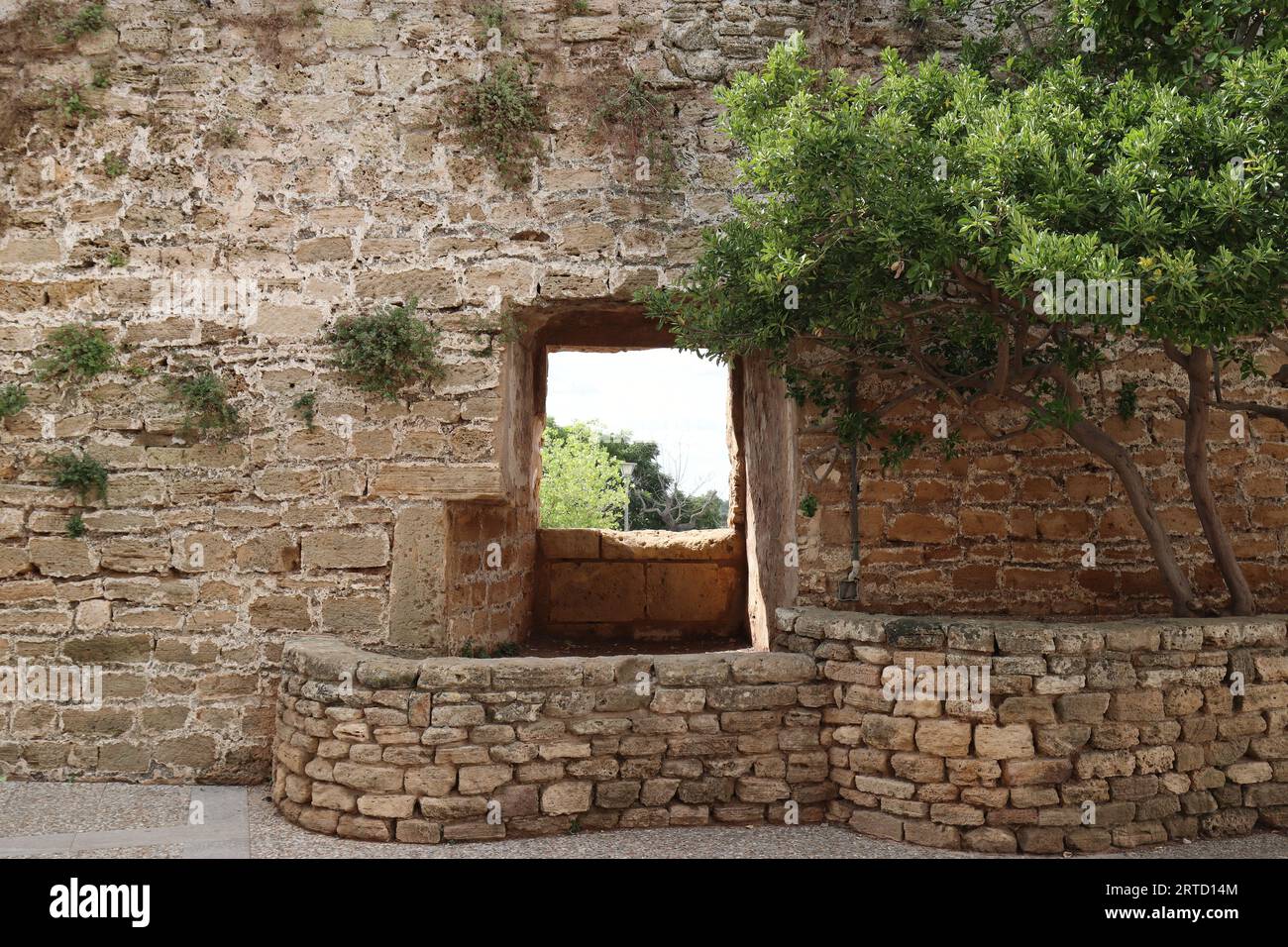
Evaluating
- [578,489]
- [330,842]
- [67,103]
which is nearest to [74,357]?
[67,103]

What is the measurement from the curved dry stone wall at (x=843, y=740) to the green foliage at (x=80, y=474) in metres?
1.71

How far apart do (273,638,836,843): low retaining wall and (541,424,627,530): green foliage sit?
15.8m

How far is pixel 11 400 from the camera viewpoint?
539cm

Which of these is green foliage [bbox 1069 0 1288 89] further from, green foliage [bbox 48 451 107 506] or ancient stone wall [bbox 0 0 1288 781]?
green foliage [bbox 48 451 107 506]

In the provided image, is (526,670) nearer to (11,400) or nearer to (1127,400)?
(11,400)

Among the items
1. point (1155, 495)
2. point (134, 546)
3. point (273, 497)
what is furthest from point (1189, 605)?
point (134, 546)

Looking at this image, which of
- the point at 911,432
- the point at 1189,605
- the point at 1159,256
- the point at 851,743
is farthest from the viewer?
the point at 911,432

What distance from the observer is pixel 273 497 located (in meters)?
5.43

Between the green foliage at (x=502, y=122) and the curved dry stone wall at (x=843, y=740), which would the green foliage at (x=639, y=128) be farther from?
the curved dry stone wall at (x=843, y=740)

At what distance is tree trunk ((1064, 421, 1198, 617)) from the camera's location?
5.04m

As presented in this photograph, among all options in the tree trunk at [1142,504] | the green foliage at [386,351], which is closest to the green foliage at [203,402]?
the green foliage at [386,351]

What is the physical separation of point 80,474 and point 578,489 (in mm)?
15954

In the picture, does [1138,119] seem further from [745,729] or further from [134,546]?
[134,546]

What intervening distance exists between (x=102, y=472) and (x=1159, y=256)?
17.0 feet
